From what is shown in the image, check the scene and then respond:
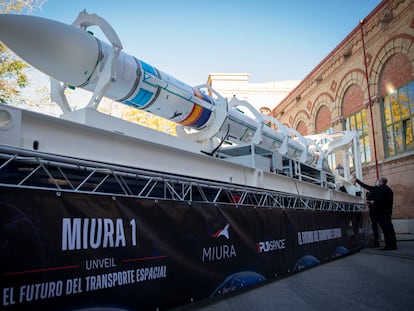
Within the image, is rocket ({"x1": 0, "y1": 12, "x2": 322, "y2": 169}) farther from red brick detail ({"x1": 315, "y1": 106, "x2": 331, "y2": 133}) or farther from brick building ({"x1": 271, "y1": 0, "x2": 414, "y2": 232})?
red brick detail ({"x1": 315, "y1": 106, "x2": 331, "y2": 133})

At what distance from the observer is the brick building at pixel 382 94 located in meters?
13.3

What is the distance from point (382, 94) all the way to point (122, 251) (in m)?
14.6

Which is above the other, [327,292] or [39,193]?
[39,193]

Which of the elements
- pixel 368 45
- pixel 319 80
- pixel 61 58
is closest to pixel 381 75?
pixel 368 45

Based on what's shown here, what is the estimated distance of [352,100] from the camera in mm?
17000

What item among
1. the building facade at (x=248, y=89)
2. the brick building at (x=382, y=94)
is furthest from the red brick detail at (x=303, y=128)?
the building facade at (x=248, y=89)

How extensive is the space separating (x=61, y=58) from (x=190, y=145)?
7.39 ft

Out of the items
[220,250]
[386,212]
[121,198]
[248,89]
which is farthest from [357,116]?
[248,89]

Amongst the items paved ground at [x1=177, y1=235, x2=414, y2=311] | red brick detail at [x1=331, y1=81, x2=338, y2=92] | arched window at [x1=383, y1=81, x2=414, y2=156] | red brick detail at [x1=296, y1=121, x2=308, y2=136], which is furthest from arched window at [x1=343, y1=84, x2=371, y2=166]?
paved ground at [x1=177, y1=235, x2=414, y2=311]

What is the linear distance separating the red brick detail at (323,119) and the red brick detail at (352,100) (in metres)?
1.64

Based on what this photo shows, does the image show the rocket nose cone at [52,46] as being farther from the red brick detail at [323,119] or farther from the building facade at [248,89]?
Answer: the building facade at [248,89]

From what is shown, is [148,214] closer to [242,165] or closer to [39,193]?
[39,193]

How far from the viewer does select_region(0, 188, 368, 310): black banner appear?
8.41 feet

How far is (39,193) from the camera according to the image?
8.99 ft
